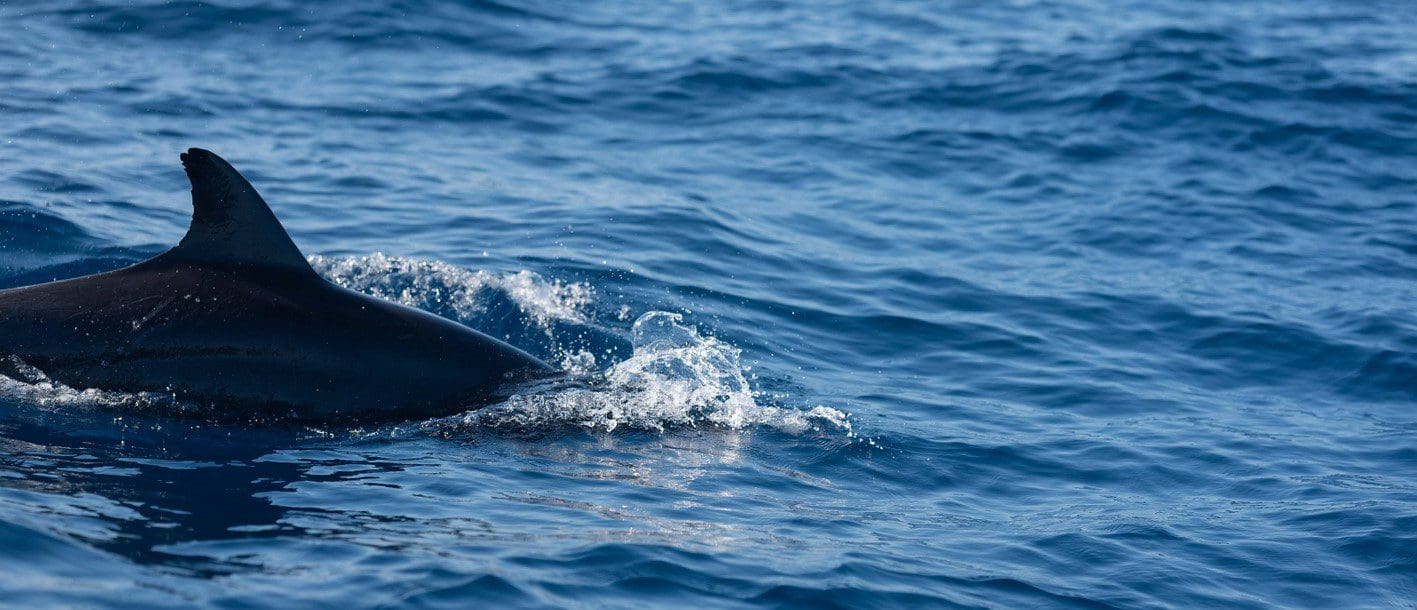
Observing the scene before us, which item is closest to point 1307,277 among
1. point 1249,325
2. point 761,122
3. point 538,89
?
point 1249,325

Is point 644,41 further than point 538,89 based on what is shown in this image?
Yes

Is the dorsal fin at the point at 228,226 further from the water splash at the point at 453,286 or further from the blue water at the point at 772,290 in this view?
the water splash at the point at 453,286

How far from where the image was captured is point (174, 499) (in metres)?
7.56

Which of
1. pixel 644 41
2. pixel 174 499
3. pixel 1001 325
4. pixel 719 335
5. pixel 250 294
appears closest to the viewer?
pixel 174 499

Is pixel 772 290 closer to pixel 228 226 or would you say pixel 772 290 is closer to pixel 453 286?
pixel 453 286

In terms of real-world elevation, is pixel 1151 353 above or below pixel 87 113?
below

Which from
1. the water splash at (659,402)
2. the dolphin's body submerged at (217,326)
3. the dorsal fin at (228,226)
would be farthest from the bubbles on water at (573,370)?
the dorsal fin at (228,226)

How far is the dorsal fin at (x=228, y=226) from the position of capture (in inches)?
349

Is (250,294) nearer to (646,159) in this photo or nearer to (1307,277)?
(646,159)

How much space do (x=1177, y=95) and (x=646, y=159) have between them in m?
8.58

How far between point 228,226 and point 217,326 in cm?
64

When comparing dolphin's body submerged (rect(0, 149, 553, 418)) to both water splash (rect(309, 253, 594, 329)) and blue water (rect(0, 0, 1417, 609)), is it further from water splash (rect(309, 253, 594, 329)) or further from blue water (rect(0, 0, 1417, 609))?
water splash (rect(309, 253, 594, 329))

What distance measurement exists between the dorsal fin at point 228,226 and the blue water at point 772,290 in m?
1.05

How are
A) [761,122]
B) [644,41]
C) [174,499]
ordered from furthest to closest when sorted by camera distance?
1. [644,41]
2. [761,122]
3. [174,499]
